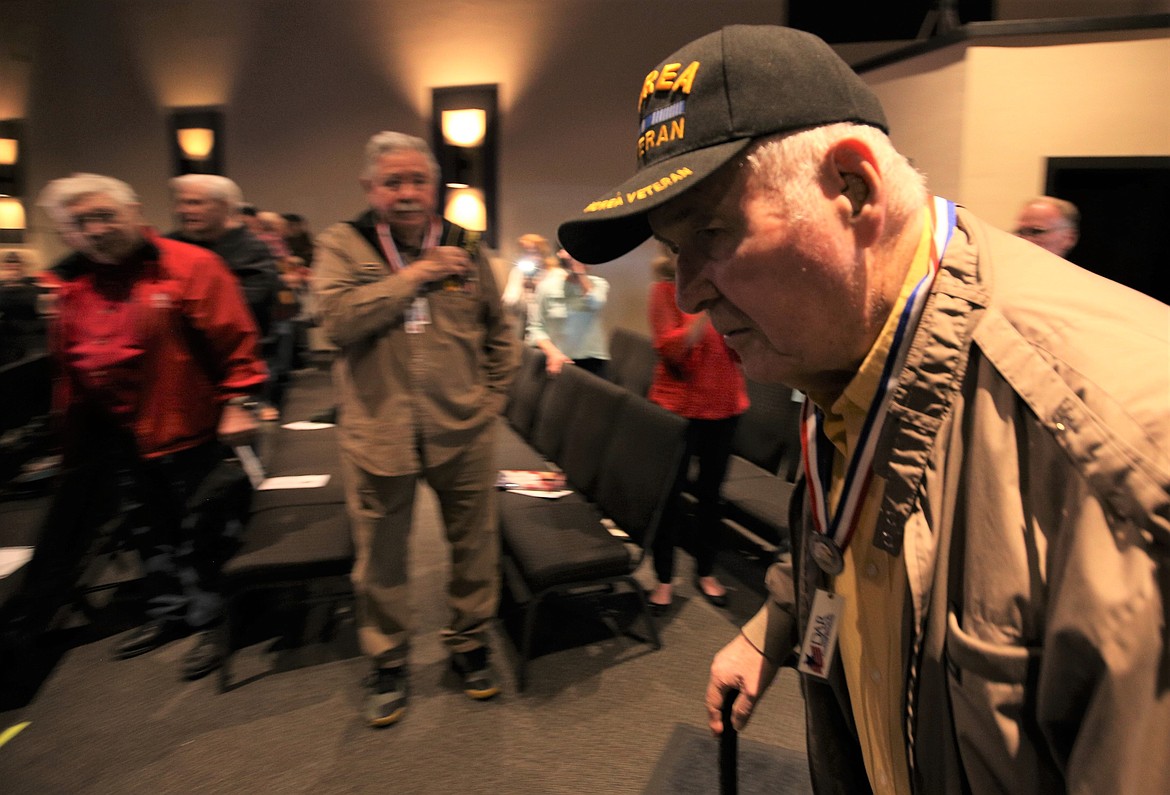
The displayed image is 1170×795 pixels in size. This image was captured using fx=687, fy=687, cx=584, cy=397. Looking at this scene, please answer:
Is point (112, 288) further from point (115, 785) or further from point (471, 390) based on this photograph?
point (115, 785)

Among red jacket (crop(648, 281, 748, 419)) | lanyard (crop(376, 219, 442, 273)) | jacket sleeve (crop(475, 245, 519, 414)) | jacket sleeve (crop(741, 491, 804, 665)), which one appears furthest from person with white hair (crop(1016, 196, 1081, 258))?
jacket sleeve (crop(741, 491, 804, 665))

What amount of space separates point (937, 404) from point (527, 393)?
12.8 feet

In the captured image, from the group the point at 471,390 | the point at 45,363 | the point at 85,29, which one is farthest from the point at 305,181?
the point at 471,390

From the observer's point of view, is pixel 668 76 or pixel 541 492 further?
pixel 541 492

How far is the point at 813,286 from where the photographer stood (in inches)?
27.4

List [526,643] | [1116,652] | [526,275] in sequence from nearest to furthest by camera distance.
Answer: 1. [1116,652]
2. [526,643]
3. [526,275]

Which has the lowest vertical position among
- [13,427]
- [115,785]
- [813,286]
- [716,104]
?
[115,785]

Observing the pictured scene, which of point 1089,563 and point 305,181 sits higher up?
point 305,181

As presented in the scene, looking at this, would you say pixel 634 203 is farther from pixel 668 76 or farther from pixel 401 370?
pixel 401 370

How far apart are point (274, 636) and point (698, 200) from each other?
9.78 ft

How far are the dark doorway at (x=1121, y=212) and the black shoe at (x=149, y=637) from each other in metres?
5.02

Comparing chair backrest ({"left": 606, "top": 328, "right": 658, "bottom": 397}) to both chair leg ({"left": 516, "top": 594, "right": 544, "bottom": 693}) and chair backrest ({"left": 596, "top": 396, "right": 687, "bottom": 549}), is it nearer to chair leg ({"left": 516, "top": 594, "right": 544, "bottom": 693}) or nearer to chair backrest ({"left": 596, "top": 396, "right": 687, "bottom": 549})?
chair backrest ({"left": 596, "top": 396, "right": 687, "bottom": 549})

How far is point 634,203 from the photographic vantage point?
2.28 feet

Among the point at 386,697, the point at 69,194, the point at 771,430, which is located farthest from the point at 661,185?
the point at 771,430
